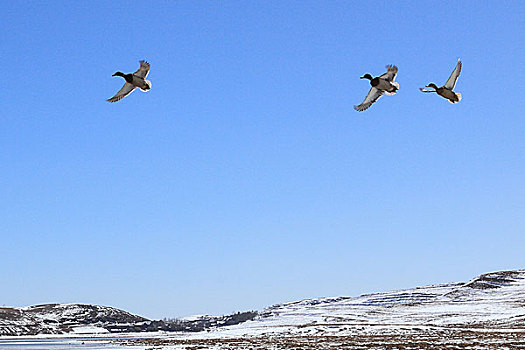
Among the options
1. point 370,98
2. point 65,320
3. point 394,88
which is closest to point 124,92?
point 370,98

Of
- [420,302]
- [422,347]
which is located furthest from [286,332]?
[420,302]

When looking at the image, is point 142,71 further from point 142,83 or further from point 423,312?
point 423,312

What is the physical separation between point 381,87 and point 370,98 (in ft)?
1.54

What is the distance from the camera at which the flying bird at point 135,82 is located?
15.1 metres

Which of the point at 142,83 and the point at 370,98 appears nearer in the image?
the point at 142,83

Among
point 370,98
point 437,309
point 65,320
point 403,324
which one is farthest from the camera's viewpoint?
point 65,320

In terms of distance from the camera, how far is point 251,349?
149 ft

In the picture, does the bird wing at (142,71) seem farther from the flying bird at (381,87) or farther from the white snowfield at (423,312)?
the white snowfield at (423,312)

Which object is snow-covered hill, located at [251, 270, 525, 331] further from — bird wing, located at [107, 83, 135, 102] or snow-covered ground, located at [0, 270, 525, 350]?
bird wing, located at [107, 83, 135, 102]

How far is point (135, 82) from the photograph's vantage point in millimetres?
15164

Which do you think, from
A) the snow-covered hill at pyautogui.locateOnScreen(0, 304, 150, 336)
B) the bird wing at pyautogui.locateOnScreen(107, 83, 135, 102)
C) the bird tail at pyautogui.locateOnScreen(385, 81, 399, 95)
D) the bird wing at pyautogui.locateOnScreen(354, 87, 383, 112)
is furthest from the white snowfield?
the bird wing at pyautogui.locateOnScreen(107, 83, 135, 102)

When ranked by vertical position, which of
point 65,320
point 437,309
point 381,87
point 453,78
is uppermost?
point 453,78

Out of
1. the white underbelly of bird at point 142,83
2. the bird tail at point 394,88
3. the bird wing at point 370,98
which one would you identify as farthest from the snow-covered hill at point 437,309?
the white underbelly of bird at point 142,83

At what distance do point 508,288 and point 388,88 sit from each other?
107603 millimetres
